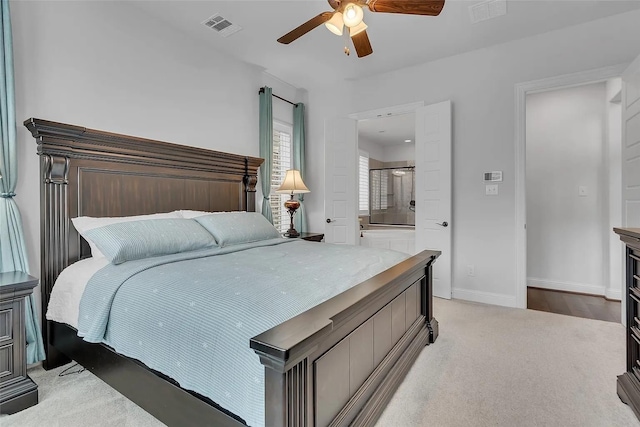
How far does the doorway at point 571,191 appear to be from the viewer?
3607 mm

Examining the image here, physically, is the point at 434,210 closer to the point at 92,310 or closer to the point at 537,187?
the point at 537,187

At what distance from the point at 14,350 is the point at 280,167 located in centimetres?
323

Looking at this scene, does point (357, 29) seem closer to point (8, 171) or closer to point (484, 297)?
point (8, 171)

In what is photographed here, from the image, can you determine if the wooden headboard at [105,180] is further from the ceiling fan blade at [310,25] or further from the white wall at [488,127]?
the white wall at [488,127]

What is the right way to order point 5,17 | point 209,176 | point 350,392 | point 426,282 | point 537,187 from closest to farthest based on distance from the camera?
point 350,392 < point 5,17 < point 426,282 < point 209,176 < point 537,187

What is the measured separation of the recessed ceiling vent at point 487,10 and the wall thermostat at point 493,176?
1.49 meters

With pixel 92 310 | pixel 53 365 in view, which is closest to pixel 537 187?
pixel 92 310

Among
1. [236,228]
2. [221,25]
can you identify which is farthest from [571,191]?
[221,25]

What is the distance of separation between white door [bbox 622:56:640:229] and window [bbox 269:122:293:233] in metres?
3.50

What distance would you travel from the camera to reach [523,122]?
131 inches

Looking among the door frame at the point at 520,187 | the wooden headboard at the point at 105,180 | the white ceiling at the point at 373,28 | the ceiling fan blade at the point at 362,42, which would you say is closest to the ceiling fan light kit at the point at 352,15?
the ceiling fan blade at the point at 362,42

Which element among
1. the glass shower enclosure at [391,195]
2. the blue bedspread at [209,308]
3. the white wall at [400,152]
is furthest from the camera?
the white wall at [400,152]

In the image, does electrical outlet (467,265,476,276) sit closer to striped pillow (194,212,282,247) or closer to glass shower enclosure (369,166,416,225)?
striped pillow (194,212,282,247)

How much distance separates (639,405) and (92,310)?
2754mm
